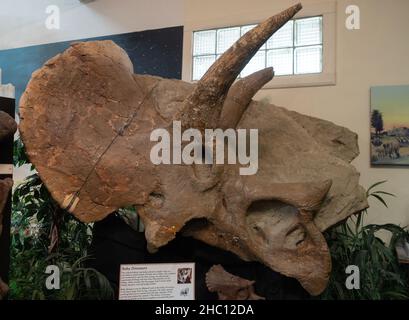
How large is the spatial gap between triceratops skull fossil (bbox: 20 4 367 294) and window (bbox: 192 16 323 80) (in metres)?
0.74

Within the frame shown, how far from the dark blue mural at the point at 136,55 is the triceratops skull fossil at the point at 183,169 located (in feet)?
2.83

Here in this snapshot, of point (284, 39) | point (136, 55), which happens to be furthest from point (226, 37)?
point (136, 55)

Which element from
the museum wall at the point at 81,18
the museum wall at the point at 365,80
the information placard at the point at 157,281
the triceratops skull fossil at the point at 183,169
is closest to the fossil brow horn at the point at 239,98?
the triceratops skull fossil at the point at 183,169

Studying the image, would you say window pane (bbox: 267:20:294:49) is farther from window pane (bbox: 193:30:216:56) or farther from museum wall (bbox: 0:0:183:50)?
museum wall (bbox: 0:0:183:50)

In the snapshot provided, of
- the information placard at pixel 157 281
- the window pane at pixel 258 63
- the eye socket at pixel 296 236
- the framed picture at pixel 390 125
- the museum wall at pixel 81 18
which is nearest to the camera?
the eye socket at pixel 296 236

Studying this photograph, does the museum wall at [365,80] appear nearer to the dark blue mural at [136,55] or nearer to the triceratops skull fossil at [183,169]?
the triceratops skull fossil at [183,169]

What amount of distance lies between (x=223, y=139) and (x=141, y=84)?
59 centimetres

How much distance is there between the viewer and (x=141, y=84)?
6.73 feet

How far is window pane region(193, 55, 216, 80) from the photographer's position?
273cm

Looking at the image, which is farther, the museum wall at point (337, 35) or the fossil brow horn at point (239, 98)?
the museum wall at point (337, 35)

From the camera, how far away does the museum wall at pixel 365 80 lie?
7.89ft

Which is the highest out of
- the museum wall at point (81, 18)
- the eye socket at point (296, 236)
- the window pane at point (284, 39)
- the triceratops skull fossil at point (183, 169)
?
the museum wall at point (81, 18)

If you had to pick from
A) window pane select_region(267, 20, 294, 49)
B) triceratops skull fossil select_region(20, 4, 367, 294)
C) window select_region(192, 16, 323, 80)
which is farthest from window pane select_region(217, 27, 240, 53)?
triceratops skull fossil select_region(20, 4, 367, 294)
